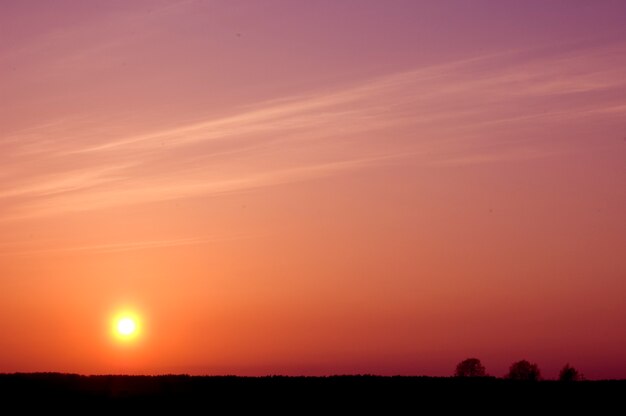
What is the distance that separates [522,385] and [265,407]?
11787 millimetres

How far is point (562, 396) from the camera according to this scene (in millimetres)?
47469

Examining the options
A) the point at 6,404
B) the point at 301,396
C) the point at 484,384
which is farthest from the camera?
the point at 484,384

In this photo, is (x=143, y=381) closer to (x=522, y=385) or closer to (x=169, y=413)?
(x=169, y=413)

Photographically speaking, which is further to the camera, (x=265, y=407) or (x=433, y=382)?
(x=433, y=382)

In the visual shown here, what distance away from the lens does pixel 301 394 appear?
151 ft

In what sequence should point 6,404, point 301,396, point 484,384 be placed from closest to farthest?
point 6,404
point 301,396
point 484,384

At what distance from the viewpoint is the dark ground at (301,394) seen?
4347 centimetres

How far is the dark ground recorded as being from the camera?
43.5 metres

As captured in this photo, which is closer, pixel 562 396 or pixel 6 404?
pixel 6 404

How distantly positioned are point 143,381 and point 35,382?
428cm

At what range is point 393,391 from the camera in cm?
4703

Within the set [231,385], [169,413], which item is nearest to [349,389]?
[231,385]

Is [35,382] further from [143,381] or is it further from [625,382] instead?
[625,382]

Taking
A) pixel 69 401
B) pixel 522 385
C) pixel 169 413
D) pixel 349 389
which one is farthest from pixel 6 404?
pixel 522 385
